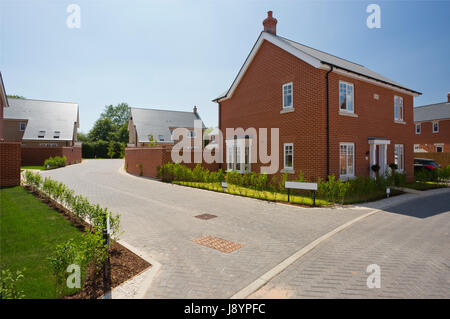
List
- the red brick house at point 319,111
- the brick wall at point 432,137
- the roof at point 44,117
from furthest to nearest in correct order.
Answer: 1. the roof at point 44,117
2. the brick wall at point 432,137
3. the red brick house at point 319,111

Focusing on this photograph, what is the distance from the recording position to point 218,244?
5.83 m

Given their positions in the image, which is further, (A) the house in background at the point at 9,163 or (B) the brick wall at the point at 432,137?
(B) the brick wall at the point at 432,137

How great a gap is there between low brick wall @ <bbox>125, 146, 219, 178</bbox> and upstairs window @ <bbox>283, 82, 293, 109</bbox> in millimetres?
8000

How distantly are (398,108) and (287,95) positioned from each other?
9314 mm

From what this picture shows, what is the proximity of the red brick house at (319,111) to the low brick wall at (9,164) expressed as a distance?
12224 millimetres

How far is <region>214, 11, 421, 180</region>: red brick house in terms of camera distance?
42.1ft

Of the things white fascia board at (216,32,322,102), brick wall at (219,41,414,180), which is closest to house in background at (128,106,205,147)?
white fascia board at (216,32,322,102)

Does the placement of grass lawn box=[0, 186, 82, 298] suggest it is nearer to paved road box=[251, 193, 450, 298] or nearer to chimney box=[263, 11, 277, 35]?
paved road box=[251, 193, 450, 298]

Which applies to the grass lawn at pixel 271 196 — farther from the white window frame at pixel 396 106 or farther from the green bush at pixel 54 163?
the green bush at pixel 54 163

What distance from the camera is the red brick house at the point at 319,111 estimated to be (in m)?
12.8

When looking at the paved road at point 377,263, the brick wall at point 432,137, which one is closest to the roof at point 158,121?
the brick wall at point 432,137
